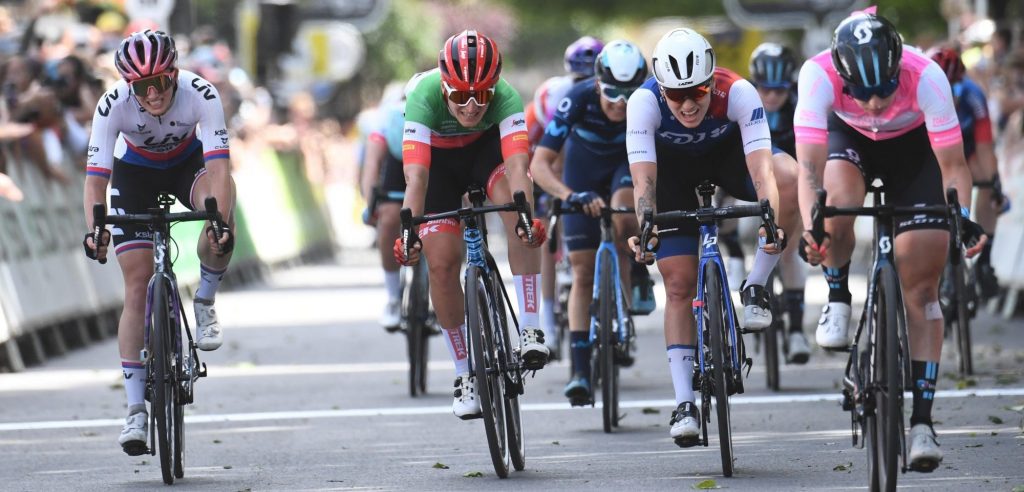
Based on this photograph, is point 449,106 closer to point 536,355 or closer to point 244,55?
point 536,355

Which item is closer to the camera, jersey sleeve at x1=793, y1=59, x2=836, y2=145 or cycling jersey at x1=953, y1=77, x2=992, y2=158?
jersey sleeve at x1=793, y1=59, x2=836, y2=145

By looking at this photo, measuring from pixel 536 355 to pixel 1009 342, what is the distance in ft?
22.9

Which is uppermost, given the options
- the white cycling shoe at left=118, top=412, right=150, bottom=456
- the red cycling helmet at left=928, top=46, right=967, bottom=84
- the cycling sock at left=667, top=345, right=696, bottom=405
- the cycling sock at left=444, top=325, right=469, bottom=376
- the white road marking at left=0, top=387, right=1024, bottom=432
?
the red cycling helmet at left=928, top=46, right=967, bottom=84

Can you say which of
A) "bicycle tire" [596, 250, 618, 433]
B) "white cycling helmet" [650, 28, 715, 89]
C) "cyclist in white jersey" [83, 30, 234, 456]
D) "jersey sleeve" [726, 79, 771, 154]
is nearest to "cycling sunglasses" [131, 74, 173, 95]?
"cyclist in white jersey" [83, 30, 234, 456]

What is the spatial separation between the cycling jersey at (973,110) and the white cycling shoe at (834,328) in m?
4.49

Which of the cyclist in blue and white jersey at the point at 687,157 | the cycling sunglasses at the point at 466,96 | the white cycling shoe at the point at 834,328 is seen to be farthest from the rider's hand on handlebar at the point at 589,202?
the white cycling shoe at the point at 834,328

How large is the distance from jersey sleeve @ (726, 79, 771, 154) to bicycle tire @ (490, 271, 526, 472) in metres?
1.31

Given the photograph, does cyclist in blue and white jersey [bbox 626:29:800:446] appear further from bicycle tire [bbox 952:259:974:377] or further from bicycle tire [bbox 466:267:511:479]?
bicycle tire [bbox 952:259:974:377]

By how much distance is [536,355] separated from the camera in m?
9.27

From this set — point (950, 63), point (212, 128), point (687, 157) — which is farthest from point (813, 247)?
point (950, 63)

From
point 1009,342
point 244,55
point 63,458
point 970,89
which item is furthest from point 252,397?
point 244,55

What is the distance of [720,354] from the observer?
860cm

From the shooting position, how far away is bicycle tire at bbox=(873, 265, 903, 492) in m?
7.42

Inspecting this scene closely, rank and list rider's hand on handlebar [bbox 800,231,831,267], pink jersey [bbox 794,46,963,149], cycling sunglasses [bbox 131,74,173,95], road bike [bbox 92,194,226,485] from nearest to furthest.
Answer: rider's hand on handlebar [bbox 800,231,831,267] → pink jersey [bbox 794,46,963,149] → road bike [bbox 92,194,226,485] → cycling sunglasses [bbox 131,74,173,95]
